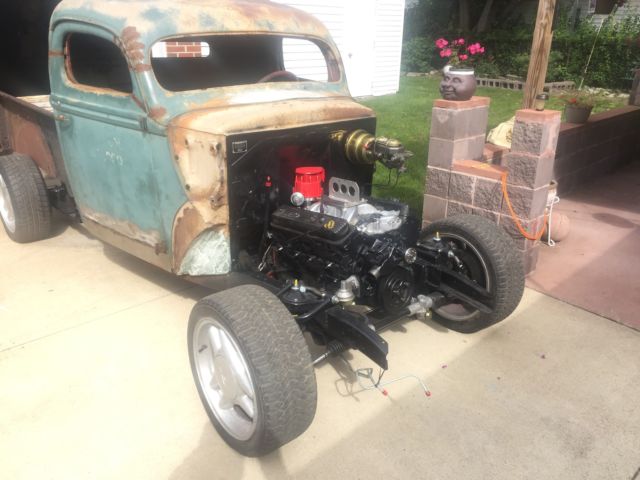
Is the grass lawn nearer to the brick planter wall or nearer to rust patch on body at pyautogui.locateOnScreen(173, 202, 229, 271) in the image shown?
the brick planter wall

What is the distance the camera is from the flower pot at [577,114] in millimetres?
6262

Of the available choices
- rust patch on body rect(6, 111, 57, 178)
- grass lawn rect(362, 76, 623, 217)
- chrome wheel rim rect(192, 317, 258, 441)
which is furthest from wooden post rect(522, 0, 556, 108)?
rust patch on body rect(6, 111, 57, 178)

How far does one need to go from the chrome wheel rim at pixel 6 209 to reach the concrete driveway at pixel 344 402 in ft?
3.48

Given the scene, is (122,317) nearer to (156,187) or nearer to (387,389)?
(156,187)

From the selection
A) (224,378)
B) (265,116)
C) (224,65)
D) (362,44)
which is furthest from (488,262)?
(362,44)

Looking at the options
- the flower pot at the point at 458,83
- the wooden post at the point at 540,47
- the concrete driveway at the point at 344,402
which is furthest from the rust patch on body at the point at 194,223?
the wooden post at the point at 540,47

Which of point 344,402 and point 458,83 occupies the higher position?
point 458,83

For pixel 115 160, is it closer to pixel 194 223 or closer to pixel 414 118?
pixel 194 223

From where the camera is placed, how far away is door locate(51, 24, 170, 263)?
3.27 m

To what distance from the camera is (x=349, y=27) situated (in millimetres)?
11789

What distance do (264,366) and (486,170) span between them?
256cm

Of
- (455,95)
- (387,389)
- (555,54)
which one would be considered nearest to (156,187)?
(387,389)

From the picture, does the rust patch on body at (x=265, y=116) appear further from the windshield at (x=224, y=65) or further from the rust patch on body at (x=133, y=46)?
the windshield at (x=224, y=65)

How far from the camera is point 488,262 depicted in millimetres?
3221
